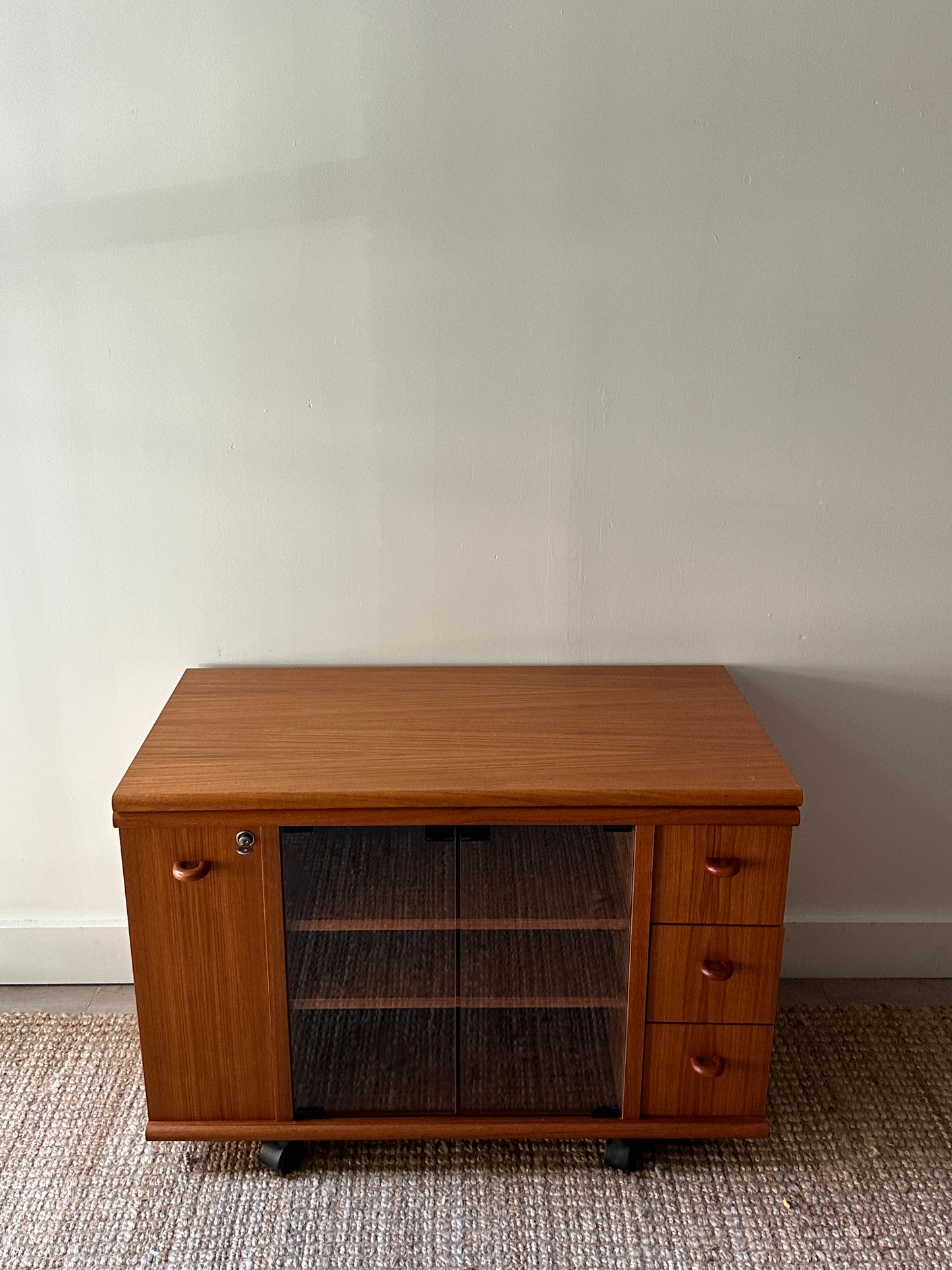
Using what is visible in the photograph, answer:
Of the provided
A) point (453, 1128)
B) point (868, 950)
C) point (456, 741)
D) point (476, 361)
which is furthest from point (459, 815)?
point (868, 950)

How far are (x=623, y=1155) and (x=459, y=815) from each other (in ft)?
1.85

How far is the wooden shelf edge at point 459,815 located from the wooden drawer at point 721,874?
0.07ft

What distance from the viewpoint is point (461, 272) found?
1.56 metres

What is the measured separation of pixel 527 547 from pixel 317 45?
0.77m

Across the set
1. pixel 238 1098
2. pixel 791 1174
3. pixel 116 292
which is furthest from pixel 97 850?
pixel 791 1174

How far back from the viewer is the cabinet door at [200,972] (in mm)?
1381

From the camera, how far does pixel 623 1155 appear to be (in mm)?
1493

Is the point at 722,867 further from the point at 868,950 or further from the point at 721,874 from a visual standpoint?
the point at 868,950

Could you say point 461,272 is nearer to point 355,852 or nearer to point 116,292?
point 116,292

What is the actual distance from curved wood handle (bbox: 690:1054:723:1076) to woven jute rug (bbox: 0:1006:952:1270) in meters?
0.16

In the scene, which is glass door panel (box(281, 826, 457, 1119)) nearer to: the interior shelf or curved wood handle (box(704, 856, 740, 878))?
the interior shelf

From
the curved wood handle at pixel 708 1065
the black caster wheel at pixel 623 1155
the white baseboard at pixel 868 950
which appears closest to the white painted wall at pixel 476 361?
the white baseboard at pixel 868 950

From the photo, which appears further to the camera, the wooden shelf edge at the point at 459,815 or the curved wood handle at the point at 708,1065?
the curved wood handle at the point at 708,1065

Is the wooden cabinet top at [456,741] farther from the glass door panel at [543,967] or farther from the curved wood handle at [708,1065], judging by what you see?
the curved wood handle at [708,1065]
